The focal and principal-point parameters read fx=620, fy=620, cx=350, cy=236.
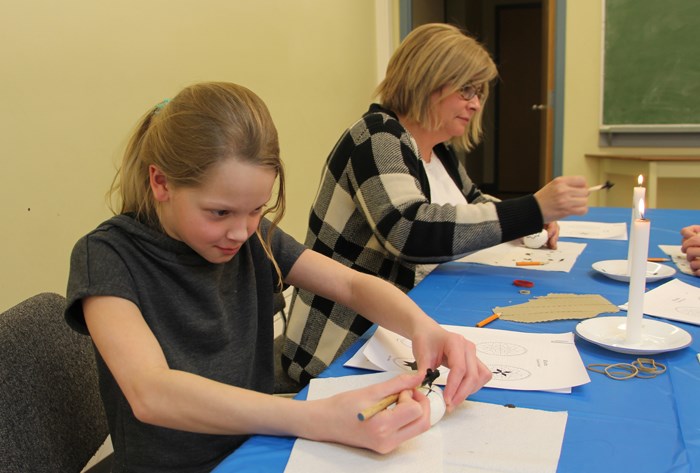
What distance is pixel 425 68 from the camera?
1585mm

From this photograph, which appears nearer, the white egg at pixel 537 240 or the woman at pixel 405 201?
the woman at pixel 405 201

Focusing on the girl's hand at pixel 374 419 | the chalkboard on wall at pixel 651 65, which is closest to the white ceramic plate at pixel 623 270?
the girl's hand at pixel 374 419

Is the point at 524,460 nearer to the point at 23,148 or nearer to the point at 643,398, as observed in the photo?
the point at 643,398

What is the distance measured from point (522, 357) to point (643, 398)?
0.57ft

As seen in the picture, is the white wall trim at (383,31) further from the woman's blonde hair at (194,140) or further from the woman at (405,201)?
the woman's blonde hair at (194,140)

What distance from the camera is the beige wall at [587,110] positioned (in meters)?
3.50

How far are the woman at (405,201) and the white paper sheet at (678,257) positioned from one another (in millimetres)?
250

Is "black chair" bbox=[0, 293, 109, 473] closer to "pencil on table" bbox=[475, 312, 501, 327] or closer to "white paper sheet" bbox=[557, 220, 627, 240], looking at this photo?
"pencil on table" bbox=[475, 312, 501, 327]

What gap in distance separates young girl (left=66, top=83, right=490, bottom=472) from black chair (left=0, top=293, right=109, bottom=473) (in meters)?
0.04

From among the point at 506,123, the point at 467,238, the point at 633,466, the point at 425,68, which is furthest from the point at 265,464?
the point at 506,123

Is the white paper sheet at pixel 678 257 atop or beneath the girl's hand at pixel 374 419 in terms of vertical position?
beneath

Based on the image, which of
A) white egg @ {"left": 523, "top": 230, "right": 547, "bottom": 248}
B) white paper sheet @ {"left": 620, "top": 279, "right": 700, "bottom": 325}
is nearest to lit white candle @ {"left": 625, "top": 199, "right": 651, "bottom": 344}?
white paper sheet @ {"left": 620, "top": 279, "right": 700, "bottom": 325}

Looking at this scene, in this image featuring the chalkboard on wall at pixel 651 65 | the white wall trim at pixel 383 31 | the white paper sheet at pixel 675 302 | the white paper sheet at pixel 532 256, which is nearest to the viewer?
the white paper sheet at pixel 675 302

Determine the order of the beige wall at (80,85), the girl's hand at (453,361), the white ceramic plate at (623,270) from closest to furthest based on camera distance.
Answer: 1. the girl's hand at (453,361)
2. the white ceramic plate at (623,270)
3. the beige wall at (80,85)
